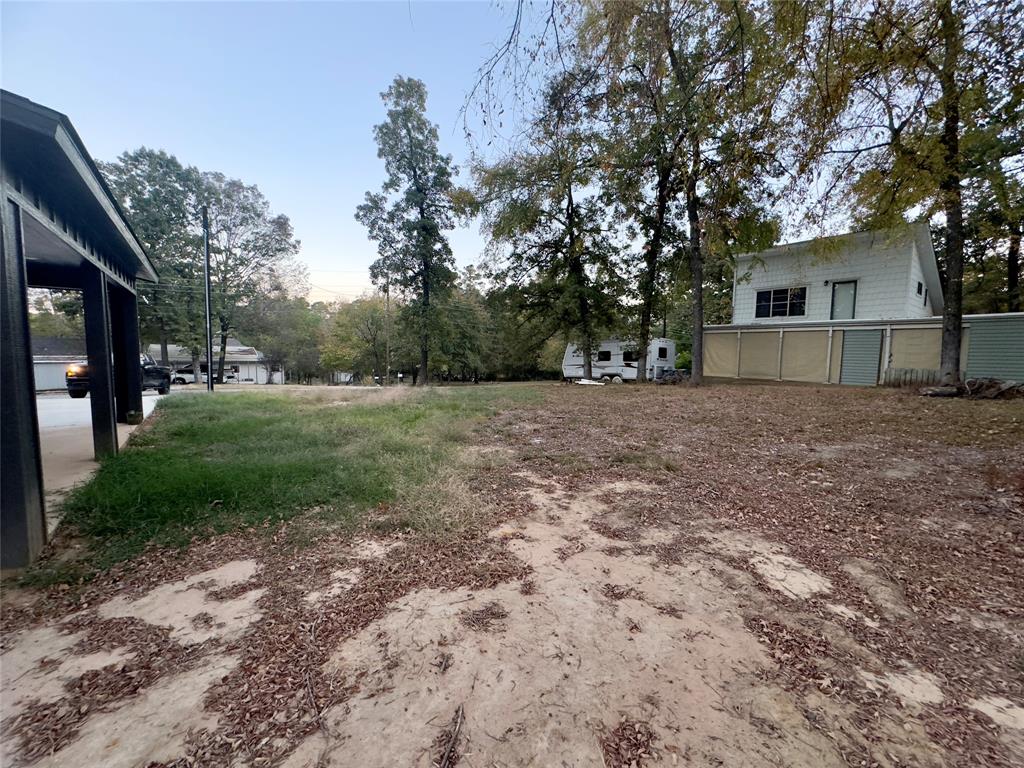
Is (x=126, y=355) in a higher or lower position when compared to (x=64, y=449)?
higher

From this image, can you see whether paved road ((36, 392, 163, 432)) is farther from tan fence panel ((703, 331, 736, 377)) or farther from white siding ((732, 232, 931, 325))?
tan fence panel ((703, 331, 736, 377))

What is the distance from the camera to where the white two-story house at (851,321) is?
12000mm

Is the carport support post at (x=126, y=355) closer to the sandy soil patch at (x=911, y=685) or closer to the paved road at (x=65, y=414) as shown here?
the paved road at (x=65, y=414)

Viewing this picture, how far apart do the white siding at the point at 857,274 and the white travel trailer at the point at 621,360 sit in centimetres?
456

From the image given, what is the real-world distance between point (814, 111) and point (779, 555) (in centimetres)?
431

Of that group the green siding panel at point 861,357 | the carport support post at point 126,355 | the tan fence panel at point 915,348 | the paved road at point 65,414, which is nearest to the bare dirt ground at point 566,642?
the paved road at point 65,414

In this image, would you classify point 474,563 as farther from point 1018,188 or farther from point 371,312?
point 371,312

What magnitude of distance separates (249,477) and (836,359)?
17002 millimetres

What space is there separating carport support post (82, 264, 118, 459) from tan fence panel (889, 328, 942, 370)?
18474mm

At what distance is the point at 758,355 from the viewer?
632 inches

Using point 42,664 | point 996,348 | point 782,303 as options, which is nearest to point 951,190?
point 996,348

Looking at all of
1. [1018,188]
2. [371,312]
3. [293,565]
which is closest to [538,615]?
[293,565]

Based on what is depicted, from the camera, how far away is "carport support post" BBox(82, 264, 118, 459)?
4988 mm

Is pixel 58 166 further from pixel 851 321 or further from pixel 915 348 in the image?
pixel 915 348
